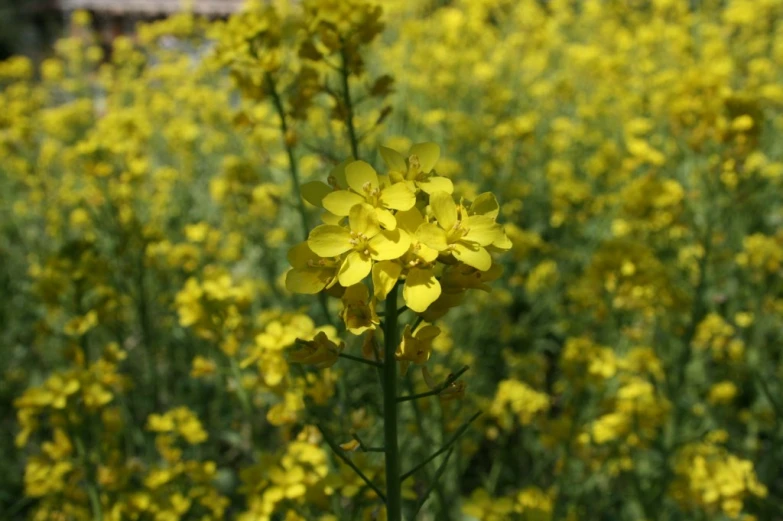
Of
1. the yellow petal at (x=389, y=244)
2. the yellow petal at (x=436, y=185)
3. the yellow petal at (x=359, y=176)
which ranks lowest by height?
the yellow petal at (x=389, y=244)

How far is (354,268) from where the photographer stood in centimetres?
114

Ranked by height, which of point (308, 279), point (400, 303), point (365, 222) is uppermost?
point (365, 222)

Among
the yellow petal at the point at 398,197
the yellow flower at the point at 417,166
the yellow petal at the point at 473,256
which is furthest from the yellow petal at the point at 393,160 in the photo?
the yellow petal at the point at 473,256

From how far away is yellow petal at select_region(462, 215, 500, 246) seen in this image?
1185 mm

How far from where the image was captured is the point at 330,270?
48.1 inches

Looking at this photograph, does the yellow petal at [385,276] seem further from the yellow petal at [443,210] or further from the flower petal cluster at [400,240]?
the yellow petal at [443,210]

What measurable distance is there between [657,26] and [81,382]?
22.0 feet

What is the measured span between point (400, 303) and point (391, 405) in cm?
124

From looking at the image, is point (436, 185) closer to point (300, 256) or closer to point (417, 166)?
point (417, 166)

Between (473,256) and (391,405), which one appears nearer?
(473,256)

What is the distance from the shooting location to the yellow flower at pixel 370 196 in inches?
45.8

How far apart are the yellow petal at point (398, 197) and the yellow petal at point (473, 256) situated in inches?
4.2

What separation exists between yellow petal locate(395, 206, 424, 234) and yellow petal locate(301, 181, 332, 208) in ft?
0.59

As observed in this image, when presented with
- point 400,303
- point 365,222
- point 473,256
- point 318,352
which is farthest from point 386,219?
point 400,303
